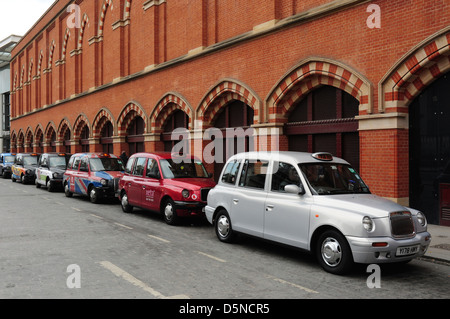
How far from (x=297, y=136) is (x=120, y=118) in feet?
43.5

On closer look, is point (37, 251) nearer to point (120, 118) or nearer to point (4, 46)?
point (120, 118)

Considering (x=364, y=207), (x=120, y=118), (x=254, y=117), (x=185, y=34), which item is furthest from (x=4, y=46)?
(x=364, y=207)

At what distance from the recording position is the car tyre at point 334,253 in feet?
19.5

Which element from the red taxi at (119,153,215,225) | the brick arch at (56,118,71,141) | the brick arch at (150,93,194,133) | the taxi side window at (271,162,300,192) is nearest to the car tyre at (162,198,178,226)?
the red taxi at (119,153,215,225)

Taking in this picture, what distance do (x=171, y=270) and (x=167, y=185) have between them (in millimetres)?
4687

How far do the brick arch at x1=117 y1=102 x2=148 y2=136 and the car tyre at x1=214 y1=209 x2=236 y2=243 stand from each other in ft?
44.4

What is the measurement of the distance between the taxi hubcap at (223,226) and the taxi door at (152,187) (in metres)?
2.82

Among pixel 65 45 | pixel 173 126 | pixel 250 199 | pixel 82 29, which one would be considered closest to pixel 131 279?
pixel 250 199

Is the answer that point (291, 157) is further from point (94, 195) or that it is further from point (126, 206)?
point (94, 195)

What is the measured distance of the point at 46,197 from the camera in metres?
17.4

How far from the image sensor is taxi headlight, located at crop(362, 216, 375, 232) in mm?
5828

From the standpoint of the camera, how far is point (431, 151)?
404 inches

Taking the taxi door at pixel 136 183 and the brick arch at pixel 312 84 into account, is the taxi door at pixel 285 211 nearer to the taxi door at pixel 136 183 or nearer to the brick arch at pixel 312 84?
the brick arch at pixel 312 84

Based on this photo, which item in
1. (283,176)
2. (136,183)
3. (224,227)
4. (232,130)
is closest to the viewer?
(283,176)
